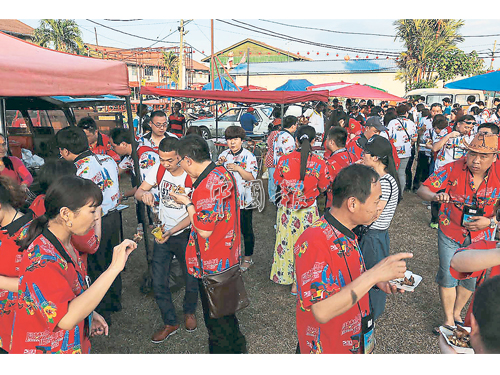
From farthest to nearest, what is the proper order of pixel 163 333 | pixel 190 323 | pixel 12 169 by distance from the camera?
pixel 12 169, pixel 190 323, pixel 163 333

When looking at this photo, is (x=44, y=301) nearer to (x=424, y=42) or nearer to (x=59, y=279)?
(x=59, y=279)

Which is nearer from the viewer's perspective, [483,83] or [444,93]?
[483,83]

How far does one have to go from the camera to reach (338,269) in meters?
1.80

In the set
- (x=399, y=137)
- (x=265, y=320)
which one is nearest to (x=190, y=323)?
(x=265, y=320)

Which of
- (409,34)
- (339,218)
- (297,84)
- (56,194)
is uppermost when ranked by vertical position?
(409,34)

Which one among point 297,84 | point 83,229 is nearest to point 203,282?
point 83,229

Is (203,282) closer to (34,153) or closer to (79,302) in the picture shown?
(79,302)

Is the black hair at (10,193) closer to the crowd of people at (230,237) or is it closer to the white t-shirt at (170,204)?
the crowd of people at (230,237)

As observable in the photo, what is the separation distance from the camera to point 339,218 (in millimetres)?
1928

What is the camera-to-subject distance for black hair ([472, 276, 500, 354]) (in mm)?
1088

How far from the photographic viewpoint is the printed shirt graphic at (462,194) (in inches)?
127

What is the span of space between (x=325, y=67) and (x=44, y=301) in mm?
38613

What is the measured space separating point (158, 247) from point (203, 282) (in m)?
0.88

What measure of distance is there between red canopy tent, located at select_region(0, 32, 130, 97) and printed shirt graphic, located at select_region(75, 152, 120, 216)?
0.76m
